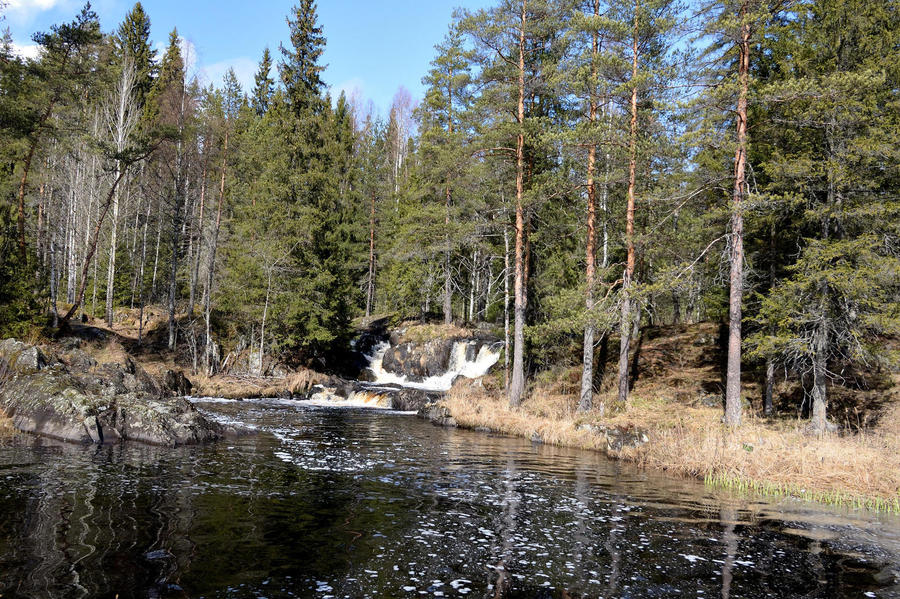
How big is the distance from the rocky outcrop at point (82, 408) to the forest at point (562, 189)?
836cm

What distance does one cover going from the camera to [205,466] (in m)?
12.5

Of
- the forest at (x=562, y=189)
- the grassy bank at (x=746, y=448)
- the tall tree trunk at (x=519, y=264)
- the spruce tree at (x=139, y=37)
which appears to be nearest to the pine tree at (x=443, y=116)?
the forest at (x=562, y=189)

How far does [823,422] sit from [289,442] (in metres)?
16.8

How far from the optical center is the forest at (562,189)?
16531 mm

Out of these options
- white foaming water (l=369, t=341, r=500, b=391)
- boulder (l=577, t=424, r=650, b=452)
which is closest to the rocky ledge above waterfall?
white foaming water (l=369, t=341, r=500, b=391)

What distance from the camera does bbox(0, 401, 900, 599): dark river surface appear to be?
6.38m

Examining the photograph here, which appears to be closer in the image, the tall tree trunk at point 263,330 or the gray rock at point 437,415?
the gray rock at point 437,415

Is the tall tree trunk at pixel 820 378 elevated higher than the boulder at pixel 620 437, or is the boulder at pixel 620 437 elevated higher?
the tall tree trunk at pixel 820 378

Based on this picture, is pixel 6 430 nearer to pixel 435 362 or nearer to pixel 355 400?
pixel 355 400

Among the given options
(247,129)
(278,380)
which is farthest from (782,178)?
(247,129)

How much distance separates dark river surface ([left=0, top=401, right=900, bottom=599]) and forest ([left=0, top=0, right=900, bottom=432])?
7857 millimetres

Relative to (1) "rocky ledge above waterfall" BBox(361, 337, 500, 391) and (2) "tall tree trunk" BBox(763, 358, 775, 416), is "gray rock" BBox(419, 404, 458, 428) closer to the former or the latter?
(1) "rocky ledge above waterfall" BBox(361, 337, 500, 391)

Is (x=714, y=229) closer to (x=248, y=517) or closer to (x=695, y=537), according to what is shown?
(x=695, y=537)

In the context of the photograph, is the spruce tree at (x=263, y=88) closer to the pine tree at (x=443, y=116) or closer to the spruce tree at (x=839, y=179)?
the pine tree at (x=443, y=116)
